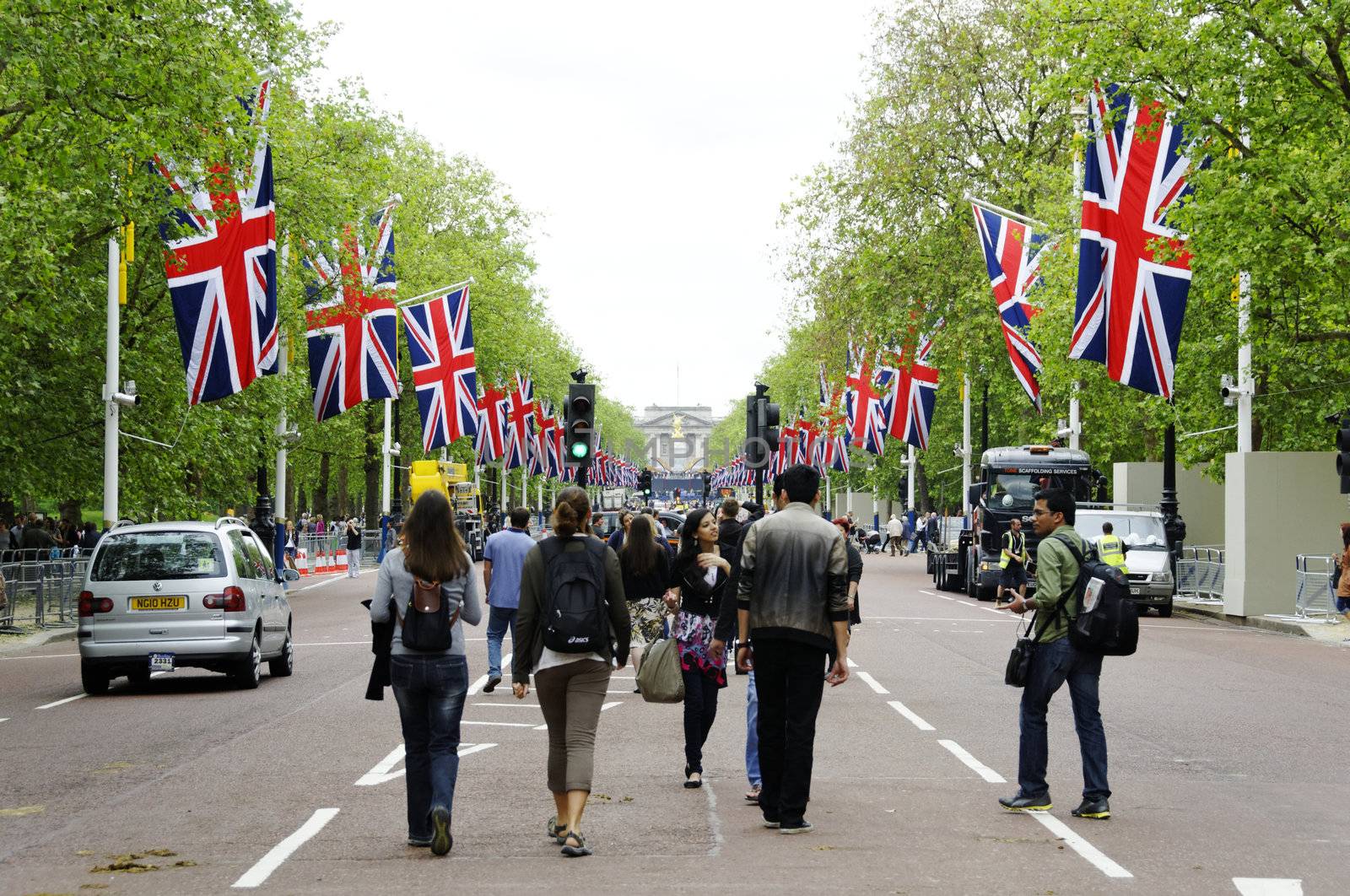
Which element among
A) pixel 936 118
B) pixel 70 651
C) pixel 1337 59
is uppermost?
pixel 936 118

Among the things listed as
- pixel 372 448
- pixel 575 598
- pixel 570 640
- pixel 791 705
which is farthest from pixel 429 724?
pixel 372 448

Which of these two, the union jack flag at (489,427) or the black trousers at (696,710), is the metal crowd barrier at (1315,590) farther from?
the union jack flag at (489,427)

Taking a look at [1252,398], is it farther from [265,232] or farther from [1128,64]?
[265,232]

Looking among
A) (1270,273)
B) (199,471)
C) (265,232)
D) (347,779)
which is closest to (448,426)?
(199,471)

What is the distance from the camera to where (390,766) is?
37.8 ft

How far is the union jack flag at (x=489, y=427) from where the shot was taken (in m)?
57.0

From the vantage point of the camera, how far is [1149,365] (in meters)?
27.0

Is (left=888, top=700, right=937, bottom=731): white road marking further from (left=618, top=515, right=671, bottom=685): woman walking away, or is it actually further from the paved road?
(left=618, top=515, right=671, bottom=685): woman walking away

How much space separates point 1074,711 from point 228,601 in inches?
397


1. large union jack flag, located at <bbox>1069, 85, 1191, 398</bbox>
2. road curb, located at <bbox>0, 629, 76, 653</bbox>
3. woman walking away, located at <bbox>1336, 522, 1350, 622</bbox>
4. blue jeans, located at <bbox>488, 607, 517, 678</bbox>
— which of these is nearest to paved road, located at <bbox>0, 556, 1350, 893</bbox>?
blue jeans, located at <bbox>488, 607, 517, 678</bbox>

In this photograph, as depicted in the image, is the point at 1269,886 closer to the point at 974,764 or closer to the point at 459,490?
the point at 974,764

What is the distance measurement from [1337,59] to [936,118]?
74.0 ft

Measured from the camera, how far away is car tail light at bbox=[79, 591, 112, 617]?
55.8 ft

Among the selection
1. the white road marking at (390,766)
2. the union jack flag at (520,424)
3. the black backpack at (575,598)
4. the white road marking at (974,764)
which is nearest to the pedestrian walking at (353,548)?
the union jack flag at (520,424)
